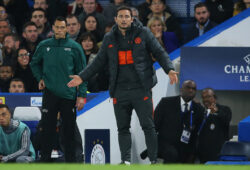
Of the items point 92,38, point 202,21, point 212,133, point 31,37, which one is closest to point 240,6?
point 202,21

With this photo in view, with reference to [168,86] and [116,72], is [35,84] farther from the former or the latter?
Result: [116,72]

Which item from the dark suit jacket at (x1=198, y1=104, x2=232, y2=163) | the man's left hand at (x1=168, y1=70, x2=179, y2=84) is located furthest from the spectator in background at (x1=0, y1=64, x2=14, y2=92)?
the man's left hand at (x1=168, y1=70, x2=179, y2=84)

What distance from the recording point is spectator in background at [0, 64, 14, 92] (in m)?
13.7

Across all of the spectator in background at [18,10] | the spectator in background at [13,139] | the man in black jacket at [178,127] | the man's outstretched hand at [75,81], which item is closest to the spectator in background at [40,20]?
the spectator in background at [18,10]

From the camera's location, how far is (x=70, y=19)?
1422cm

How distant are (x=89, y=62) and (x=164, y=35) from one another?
1.31 m

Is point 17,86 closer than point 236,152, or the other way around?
point 236,152

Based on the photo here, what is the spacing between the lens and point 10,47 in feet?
47.0

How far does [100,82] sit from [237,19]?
2.57 m

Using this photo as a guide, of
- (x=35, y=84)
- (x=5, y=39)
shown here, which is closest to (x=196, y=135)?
(x=35, y=84)

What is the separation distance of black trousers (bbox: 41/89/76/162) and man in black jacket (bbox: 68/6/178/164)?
0.85 metres

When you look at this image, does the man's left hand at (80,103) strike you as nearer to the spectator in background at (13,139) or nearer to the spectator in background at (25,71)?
the spectator in background at (13,139)

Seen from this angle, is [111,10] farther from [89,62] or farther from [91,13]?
[89,62]

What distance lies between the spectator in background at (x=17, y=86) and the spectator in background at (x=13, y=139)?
6.20 ft
